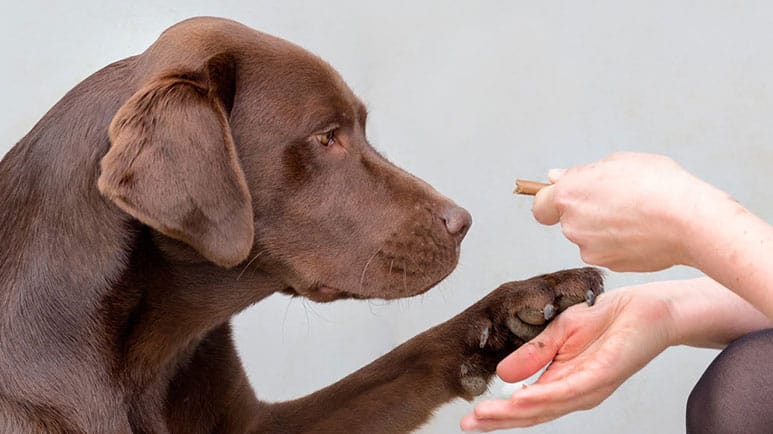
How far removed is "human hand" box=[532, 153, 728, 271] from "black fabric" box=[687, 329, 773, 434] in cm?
24

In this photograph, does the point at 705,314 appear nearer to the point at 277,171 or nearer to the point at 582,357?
the point at 582,357

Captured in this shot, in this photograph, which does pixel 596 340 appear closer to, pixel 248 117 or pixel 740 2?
pixel 248 117

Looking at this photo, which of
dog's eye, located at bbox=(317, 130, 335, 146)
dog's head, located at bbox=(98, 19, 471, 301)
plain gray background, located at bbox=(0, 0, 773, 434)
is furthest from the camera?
plain gray background, located at bbox=(0, 0, 773, 434)

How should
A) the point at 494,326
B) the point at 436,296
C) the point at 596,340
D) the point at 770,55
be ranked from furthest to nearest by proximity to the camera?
the point at 436,296 < the point at 770,55 < the point at 494,326 < the point at 596,340

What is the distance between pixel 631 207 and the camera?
5.00 ft

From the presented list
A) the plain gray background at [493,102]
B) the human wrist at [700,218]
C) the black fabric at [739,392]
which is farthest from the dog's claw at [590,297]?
the plain gray background at [493,102]

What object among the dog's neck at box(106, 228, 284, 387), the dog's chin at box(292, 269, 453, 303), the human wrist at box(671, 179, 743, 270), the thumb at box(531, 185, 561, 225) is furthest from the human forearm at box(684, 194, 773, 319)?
the dog's neck at box(106, 228, 284, 387)

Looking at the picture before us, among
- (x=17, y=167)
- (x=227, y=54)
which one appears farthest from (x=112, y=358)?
(x=227, y=54)

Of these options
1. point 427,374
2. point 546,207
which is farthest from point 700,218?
point 427,374

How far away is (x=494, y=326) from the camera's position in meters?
1.98

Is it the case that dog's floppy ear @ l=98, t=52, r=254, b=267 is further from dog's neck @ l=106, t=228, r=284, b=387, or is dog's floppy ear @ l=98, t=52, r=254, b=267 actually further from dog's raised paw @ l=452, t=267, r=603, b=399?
dog's raised paw @ l=452, t=267, r=603, b=399

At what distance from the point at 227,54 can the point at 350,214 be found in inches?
13.4

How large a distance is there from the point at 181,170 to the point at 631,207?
67cm

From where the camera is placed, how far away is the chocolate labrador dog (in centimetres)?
156
